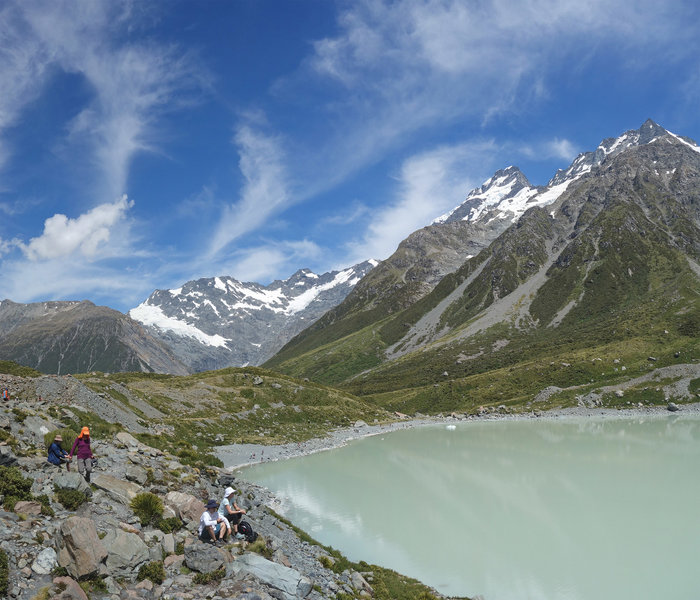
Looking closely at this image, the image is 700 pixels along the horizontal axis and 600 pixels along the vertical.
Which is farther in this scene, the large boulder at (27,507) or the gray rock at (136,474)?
the gray rock at (136,474)

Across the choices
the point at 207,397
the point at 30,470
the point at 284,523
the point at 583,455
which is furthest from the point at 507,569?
the point at 207,397

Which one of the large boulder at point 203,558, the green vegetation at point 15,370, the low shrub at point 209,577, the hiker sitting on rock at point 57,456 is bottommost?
the low shrub at point 209,577

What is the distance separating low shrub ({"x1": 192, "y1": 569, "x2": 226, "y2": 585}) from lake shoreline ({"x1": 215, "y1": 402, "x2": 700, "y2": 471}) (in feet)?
123

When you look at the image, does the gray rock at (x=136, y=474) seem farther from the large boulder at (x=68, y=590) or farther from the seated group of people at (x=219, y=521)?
the large boulder at (x=68, y=590)

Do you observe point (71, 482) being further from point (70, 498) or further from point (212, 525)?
point (212, 525)

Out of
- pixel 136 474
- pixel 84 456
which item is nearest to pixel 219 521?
pixel 136 474

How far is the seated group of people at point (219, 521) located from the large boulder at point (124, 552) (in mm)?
2643

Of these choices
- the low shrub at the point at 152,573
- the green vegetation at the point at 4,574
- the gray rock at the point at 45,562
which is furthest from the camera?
the low shrub at the point at 152,573

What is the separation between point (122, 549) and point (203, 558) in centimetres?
266

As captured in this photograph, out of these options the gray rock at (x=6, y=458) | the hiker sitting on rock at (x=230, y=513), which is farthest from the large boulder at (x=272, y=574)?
the gray rock at (x=6, y=458)

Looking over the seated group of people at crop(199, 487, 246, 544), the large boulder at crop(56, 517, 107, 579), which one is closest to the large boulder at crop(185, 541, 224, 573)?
the seated group of people at crop(199, 487, 246, 544)

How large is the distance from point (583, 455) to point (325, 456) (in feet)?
114

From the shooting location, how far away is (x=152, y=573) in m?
14.0

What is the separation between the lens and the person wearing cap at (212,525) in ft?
56.1
